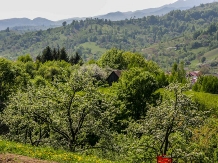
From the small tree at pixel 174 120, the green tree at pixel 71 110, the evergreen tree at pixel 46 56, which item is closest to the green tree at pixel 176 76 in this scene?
the evergreen tree at pixel 46 56

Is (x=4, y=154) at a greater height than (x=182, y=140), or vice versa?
(x=4, y=154)

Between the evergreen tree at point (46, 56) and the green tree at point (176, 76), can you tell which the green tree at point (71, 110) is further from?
the evergreen tree at point (46, 56)

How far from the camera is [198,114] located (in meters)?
21.0

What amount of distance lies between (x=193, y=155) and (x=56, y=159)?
30.8ft

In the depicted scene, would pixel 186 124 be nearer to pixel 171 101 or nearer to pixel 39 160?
pixel 171 101

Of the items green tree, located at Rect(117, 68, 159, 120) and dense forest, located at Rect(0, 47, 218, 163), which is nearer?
dense forest, located at Rect(0, 47, 218, 163)

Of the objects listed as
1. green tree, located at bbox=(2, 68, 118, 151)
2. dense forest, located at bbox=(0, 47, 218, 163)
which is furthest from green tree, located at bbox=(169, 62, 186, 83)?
green tree, located at bbox=(2, 68, 118, 151)

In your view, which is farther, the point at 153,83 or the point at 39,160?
the point at 153,83

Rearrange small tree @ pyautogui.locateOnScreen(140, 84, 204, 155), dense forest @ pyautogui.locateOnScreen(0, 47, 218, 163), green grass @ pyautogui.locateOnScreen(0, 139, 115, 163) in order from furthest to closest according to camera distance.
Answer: dense forest @ pyautogui.locateOnScreen(0, 47, 218, 163)
small tree @ pyautogui.locateOnScreen(140, 84, 204, 155)
green grass @ pyautogui.locateOnScreen(0, 139, 115, 163)

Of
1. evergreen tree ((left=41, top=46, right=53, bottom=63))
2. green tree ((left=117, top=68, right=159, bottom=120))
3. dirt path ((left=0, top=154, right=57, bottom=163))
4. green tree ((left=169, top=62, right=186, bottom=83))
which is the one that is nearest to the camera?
dirt path ((left=0, top=154, right=57, bottom=163))

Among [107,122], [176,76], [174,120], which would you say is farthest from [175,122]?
[176,76]

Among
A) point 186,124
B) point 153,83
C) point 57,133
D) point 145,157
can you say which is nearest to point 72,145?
point 57,133

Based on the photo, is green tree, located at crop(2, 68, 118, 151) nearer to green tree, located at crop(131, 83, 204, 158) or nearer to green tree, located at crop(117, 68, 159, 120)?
green tree, located at crop(131, 83, 204, 158)

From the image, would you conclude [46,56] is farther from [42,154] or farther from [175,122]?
[42,154]
